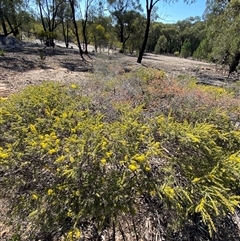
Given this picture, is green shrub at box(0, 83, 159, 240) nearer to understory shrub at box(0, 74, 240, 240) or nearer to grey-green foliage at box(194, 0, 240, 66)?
understory shrub at box(0, 74, 240, 240)

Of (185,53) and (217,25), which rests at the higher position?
(217,25)

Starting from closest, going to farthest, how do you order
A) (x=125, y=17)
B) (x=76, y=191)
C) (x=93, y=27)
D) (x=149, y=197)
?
(x=76, y=191) < (x=149, y=197) < (x=93, y=27) < (x=125, y=17)

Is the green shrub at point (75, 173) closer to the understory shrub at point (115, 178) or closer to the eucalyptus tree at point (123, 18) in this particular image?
the understory shrub at point (115, 178)

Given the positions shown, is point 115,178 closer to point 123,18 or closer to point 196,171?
point 196,171

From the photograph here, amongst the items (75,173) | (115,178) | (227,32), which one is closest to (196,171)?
(115,178)

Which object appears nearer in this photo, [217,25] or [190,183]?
[190,183]

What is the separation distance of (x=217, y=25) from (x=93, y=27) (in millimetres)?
11924

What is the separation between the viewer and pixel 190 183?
162 centimetres

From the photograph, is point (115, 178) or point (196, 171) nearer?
point (115, 178)

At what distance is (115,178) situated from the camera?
1.50 metres

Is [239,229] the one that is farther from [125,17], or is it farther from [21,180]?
[125,17]

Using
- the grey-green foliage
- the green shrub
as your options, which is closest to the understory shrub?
the green shrub

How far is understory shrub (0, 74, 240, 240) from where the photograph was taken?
1460mm

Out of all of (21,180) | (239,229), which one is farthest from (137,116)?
(239,229)
